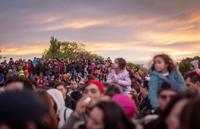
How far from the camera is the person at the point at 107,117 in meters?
4.04

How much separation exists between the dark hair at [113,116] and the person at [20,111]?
1589mm

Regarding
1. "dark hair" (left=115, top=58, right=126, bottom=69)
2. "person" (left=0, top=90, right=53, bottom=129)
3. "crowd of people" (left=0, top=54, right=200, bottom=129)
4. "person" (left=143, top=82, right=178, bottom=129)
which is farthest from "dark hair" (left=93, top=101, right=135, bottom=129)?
"dark hair" (left=115, top=58, right=126, bottom=69)

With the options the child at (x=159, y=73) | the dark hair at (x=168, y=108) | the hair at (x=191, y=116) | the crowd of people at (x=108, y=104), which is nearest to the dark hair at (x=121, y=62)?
the crowd of people at (x=108, y=104)

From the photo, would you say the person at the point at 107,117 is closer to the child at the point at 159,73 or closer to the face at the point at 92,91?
the face at the point at 92,91

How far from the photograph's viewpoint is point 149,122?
4.98 metres

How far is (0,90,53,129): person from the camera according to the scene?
237 centimetres

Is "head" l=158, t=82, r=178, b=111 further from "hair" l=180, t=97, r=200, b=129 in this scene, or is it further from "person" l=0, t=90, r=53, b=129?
"person" l=0, t=90, r=53, b=129

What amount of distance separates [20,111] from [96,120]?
1788mm

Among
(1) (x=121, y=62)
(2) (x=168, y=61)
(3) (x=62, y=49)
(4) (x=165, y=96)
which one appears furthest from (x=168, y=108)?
(3) (x=62, y=49)

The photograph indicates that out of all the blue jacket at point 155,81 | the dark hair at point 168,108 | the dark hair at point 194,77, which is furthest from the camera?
the dark hair at point 194,77

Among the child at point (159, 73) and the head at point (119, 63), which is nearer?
the child at point (159, 73)

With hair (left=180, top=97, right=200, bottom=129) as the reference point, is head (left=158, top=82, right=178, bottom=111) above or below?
below

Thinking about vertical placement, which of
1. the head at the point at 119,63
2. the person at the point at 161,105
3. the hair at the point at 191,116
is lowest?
the person at the point at 161,105

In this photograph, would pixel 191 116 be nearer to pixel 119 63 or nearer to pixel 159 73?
pixel 159 73
